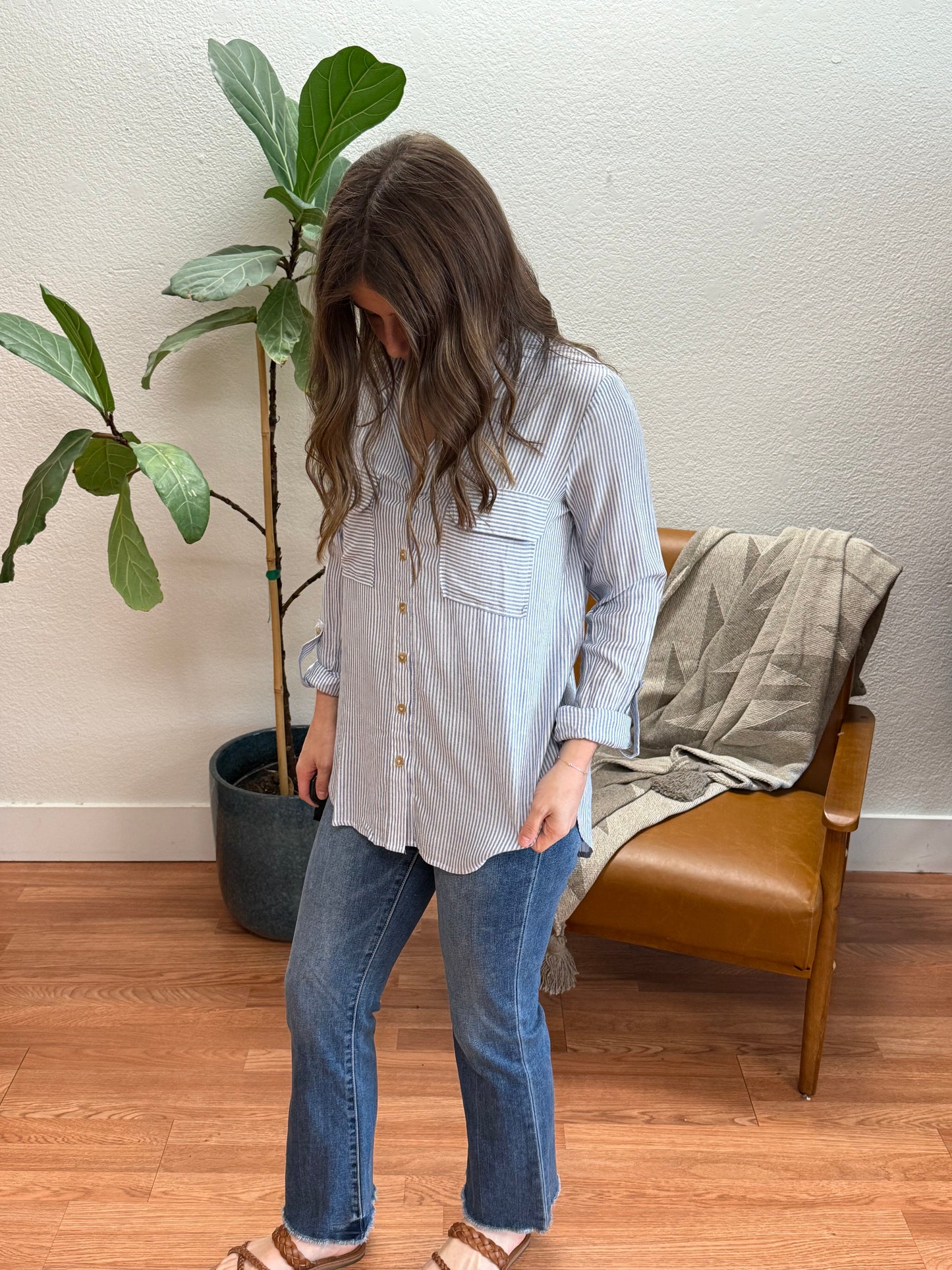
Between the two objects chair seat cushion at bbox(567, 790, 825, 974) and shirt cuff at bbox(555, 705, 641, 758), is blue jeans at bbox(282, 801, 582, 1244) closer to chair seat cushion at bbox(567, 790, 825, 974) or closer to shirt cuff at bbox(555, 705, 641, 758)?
shirt cuff at bbox(555, 705, 641, 758)

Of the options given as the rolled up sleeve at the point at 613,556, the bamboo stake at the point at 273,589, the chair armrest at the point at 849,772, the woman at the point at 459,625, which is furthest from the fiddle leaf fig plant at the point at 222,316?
the chair armrest at the point at 849,772

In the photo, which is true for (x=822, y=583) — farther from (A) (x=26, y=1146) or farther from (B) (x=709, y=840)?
(A) (x=26, y=1146)

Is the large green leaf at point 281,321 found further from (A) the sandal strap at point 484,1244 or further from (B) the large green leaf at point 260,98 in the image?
(A) the sandal strap at point 484,1244

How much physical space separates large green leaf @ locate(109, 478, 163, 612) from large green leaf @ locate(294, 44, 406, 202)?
0.68 metres

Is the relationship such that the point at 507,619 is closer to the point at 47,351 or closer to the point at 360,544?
the point at 360,544

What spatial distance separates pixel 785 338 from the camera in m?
2.29

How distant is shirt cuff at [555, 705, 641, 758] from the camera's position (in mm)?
1151

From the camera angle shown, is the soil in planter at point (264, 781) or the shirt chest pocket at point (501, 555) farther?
the soil in planter at point (264, 781)

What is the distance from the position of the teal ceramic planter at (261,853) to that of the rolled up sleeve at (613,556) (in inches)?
43.2

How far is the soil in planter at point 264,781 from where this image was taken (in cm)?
232

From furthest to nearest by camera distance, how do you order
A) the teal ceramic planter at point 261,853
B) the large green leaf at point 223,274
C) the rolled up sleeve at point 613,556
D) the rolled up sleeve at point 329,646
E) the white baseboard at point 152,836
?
the white baseboard at point 152,836
the teal ceramic planter at point 261,853
the large green leaf at point 223,274
the rolled up sleeve at point 329,646
the rolled up sleeve at point 613,556

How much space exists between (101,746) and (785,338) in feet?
6.07

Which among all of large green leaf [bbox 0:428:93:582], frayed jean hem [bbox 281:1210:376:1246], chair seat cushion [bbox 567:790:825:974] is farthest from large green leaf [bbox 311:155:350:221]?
frayed jean hem [bbox 281:1210:376:1246]

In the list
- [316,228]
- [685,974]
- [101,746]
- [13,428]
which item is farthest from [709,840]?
[13,428]
